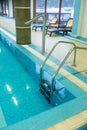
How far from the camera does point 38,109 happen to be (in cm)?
284

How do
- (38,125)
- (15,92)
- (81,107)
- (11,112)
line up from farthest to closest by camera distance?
1. (15,92)
2. (11,112)
3. (81,107)
4. (38,125)

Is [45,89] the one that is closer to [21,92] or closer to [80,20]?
[21,92]

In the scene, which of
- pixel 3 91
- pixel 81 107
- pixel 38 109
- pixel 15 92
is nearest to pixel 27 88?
pixel 15 92

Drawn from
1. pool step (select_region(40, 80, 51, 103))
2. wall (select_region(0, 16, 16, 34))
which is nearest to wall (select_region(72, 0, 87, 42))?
pool step (select_region(40, 80, 51, 103))

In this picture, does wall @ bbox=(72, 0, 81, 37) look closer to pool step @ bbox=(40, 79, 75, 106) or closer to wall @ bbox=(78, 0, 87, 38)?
wall @ bbox=(78, 0, 87, 38)

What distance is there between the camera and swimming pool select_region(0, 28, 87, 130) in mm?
2055

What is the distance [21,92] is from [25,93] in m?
0.09

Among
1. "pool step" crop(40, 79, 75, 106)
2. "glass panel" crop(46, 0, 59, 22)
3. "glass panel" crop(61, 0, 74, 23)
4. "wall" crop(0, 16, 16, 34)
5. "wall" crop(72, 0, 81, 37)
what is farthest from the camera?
"glass panel" crop(46, 0, 59, 22)

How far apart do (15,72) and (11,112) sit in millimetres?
1638

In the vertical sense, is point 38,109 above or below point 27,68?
below

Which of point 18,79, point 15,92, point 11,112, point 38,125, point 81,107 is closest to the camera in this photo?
point 38,125

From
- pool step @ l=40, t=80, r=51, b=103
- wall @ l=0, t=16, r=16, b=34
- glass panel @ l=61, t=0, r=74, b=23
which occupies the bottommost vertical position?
pool step @ l=40, t=80, r=51, b=103

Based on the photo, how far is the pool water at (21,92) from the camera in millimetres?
2691

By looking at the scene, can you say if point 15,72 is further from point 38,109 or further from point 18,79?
point 38,109
